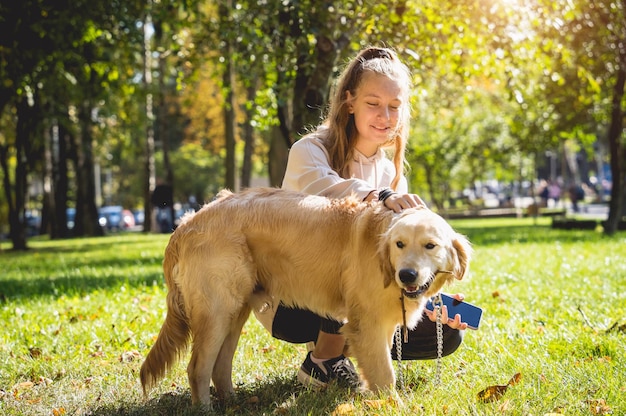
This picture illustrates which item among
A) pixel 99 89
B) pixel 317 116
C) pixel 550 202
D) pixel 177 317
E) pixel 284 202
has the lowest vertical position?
pixel 550 202

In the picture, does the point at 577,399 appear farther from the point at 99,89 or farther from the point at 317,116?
the point at 99,89

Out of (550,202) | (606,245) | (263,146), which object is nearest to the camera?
(606,245)

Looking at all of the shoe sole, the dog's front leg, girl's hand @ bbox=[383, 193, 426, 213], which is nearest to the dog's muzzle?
the dog's front leg

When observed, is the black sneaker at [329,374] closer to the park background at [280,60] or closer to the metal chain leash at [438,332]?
the metal chain leash at [438,332]

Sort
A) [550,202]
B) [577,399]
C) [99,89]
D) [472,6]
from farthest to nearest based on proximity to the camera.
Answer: [550,202], [99,89], [472,6], [577,399]

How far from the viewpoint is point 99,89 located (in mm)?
15336

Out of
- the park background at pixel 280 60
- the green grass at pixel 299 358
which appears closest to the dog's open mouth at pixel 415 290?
the green grass at pixel 299 358

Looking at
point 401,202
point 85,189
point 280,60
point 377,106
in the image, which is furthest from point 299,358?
point 85,189

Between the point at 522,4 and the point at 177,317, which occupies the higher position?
the point at 522,4

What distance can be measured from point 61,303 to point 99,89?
9294 millimetres

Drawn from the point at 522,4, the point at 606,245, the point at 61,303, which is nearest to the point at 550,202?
the point at 606,245

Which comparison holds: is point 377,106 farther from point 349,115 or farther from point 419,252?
point 419,252

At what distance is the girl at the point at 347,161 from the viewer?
4199mm

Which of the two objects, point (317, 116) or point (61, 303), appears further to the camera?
point (317, 116)
